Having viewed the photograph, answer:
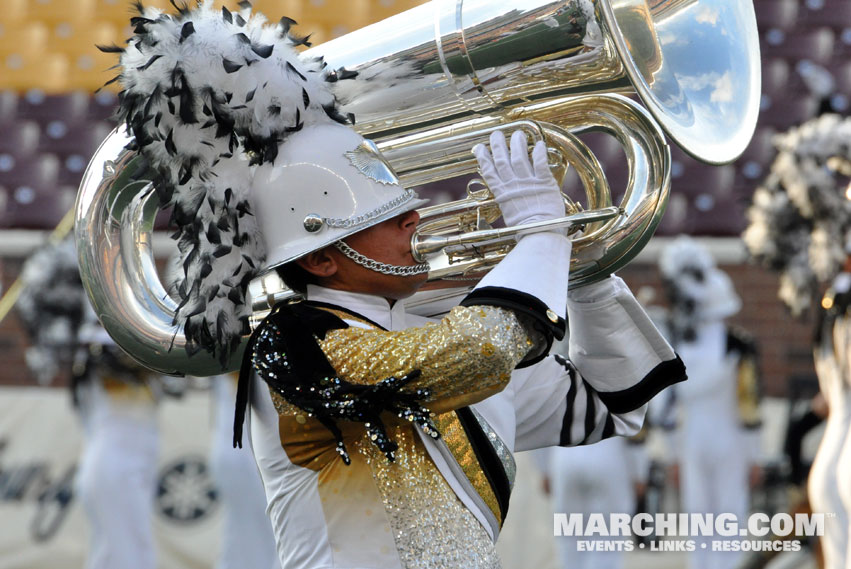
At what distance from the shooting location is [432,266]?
2.40 metres

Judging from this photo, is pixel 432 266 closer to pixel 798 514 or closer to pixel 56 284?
pixel 798 514

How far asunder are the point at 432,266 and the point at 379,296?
0.23 m

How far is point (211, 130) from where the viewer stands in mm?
2125

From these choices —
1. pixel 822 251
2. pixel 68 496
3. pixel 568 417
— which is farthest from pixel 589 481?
pixel 568 417

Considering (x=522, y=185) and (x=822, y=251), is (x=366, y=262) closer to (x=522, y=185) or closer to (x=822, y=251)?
(x=522, y=185)

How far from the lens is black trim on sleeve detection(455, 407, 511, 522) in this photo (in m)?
2.18

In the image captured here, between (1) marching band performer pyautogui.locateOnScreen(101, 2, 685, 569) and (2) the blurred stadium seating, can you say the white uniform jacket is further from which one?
(2) the blurred stadium seating

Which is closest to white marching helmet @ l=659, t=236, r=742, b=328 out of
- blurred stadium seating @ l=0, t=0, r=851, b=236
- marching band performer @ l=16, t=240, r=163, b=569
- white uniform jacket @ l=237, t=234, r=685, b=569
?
blurred stadium seating @ l=0, t=0, r=851, b=236

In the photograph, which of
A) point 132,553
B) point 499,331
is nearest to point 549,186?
point 499,331

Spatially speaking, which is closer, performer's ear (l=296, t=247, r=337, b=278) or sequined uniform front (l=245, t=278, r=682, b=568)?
sequined uniform front (l=245, t=278, r=682, b=568)

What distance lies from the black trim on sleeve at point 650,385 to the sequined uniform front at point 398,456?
25 centimetres

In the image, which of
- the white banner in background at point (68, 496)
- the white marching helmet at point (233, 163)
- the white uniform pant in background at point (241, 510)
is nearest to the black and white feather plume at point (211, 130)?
the white marching helmet at point (233, 163)

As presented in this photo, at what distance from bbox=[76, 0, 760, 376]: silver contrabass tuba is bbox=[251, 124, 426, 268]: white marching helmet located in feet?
0.36

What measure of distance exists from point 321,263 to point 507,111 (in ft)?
1.65
